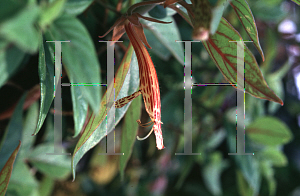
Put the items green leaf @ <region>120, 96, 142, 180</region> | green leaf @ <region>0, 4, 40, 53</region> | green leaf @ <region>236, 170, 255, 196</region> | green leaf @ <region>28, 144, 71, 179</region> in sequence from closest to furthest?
green leaf @ <region>0, 4, 40, 53</region>
green leaf @ <region>120, 96, 142, 180</region>
green leaf @ <region>28, 144, 71, 179</region>
green leaf @ <region>236, 170, 255, 196</region>

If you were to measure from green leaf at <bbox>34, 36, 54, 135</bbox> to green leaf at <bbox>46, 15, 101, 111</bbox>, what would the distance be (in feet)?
0.14

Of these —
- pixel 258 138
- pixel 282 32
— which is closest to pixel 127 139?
pixel 258 138

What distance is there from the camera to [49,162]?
532mm

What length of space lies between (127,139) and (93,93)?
20 cm

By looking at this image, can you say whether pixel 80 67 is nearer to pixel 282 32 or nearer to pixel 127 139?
pixel 127 139

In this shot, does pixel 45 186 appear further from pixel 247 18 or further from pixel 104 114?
pixel 247 18

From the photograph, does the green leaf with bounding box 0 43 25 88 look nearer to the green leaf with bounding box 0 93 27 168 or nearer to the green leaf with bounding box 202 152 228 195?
the green leaf with bounding box 0 93 27 168

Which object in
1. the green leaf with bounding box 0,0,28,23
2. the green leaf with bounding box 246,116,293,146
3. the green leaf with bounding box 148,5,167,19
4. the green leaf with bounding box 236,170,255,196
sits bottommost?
the green leaf with bounding box 236,170,255,196

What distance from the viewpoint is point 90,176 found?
2.78 feet

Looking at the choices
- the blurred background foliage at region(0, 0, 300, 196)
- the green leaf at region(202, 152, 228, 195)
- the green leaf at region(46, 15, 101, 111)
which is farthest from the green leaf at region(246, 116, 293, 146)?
the green leaf at region(46, 15, 101, 111)

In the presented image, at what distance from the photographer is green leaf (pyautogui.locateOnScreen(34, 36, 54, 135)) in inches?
8.5

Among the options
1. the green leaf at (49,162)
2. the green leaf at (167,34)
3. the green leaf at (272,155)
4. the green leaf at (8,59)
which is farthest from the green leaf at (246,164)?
the green leaf at (8,59)

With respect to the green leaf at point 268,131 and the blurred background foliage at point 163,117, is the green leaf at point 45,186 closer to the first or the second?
the blurred background foliage at point 163,117

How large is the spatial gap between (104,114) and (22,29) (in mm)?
131
